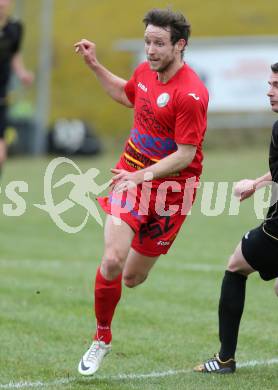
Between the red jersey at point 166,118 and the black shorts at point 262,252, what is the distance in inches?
26.4

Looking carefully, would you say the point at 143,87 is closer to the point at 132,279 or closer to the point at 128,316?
the point at 132,279

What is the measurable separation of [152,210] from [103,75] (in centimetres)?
114

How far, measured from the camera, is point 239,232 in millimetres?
12133

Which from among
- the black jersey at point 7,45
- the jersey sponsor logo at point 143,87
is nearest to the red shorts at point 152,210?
the jersey sponsor logo at point 143,87

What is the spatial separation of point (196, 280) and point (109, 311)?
10.2 ft

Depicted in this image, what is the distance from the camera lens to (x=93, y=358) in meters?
5.80

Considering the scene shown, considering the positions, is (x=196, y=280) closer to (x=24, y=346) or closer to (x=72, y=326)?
(x=72, y=326)

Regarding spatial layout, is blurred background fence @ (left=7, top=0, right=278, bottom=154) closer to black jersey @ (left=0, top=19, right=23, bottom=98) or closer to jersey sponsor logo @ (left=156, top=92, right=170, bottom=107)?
black jersey @ (left=0, top=19, right=23, bottom=98)

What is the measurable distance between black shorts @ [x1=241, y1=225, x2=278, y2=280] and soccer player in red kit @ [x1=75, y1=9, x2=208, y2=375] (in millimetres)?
606

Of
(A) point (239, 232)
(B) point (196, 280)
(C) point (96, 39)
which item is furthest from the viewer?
(C) point (96, 39)

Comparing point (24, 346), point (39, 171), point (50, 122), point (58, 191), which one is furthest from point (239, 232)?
point (50, 122)

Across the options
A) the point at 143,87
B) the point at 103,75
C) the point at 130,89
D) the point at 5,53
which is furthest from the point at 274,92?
the point at 5,53

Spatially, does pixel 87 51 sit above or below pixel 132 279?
above

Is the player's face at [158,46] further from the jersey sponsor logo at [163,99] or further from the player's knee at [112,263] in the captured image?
the player's knee at [112,263]
